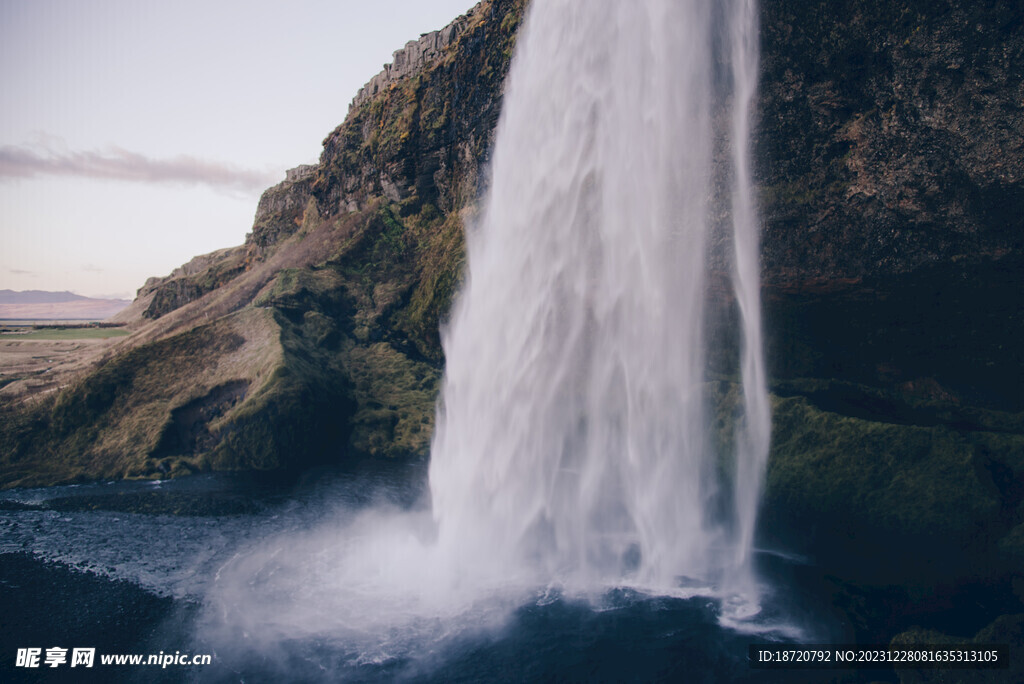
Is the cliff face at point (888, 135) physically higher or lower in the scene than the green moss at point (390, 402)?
higher

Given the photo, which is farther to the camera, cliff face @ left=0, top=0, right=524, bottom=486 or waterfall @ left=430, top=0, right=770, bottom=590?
cliff face @ left=0, top=0, right=524, bottom=486

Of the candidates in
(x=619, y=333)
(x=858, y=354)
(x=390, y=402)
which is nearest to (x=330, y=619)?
(x=619, y=333)

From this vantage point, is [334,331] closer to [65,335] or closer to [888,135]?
[888,135]

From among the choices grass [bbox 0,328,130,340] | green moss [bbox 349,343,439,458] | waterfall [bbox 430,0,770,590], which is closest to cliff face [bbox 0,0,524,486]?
green moss [bbox 349,343,439,458]

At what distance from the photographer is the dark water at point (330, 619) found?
51.8ft

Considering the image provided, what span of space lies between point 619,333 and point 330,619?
15778 millimetres

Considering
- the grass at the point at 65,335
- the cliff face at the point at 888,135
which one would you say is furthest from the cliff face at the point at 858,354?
the grass at the point at 65,335

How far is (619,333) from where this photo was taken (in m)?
26.0

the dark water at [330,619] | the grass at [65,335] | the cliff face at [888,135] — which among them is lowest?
the dark water at [330,619]

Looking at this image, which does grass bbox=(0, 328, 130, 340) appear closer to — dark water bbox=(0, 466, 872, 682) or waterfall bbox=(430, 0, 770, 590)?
dark water bbox=(0, 466, 872, 682)

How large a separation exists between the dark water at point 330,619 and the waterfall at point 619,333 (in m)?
2.75

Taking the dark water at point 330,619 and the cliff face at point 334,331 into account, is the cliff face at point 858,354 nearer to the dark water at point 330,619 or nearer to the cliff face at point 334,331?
the cliff face at point 334,331

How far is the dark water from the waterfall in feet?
9.01

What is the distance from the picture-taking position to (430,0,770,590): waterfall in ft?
78.3
